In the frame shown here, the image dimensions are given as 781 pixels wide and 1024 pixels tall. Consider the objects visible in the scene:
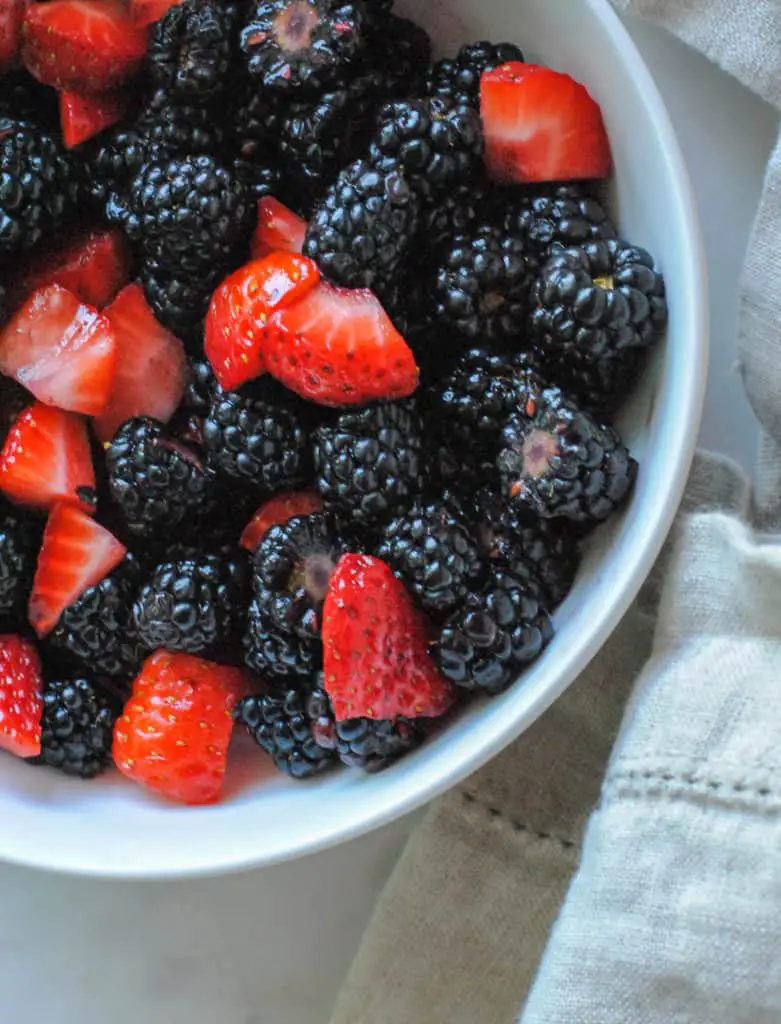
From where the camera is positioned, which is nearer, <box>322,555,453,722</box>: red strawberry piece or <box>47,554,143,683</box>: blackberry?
<box>322,555,453,722</box>: red strawberry piece

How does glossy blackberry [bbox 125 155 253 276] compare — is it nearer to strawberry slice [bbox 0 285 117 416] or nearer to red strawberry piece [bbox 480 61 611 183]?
strawberry slice [bbox 0 285 117 416]

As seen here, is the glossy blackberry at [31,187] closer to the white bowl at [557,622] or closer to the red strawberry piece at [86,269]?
the red strawberry piece at [86,269]

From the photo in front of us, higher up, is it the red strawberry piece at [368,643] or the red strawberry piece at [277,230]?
the red strawberry piece at [277,230]

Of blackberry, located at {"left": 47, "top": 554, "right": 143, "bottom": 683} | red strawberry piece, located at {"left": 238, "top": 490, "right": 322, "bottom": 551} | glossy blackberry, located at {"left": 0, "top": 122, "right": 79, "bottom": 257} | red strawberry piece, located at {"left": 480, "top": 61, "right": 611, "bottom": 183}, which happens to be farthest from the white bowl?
glossy blackberry, located at {"left": 0, "top": 122, "right": 79, "bottom": 257}

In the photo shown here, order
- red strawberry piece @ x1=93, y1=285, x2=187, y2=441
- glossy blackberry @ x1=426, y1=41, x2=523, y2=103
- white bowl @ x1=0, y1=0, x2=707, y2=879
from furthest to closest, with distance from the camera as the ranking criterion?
red strawberry piece @ x1=93, y1=285, x2=187, y2=441
glossy blackberry @ x1=426, y1=41, x2=523, y2=103
white bowl @ x1=0, y1=0, x2=707, y2=879

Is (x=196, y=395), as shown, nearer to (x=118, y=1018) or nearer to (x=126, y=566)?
(x=126, y=566)

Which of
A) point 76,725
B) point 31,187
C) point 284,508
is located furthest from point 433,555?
point 31,187

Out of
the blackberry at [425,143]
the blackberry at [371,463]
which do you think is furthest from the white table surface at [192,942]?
the blackberry at [425,143]
